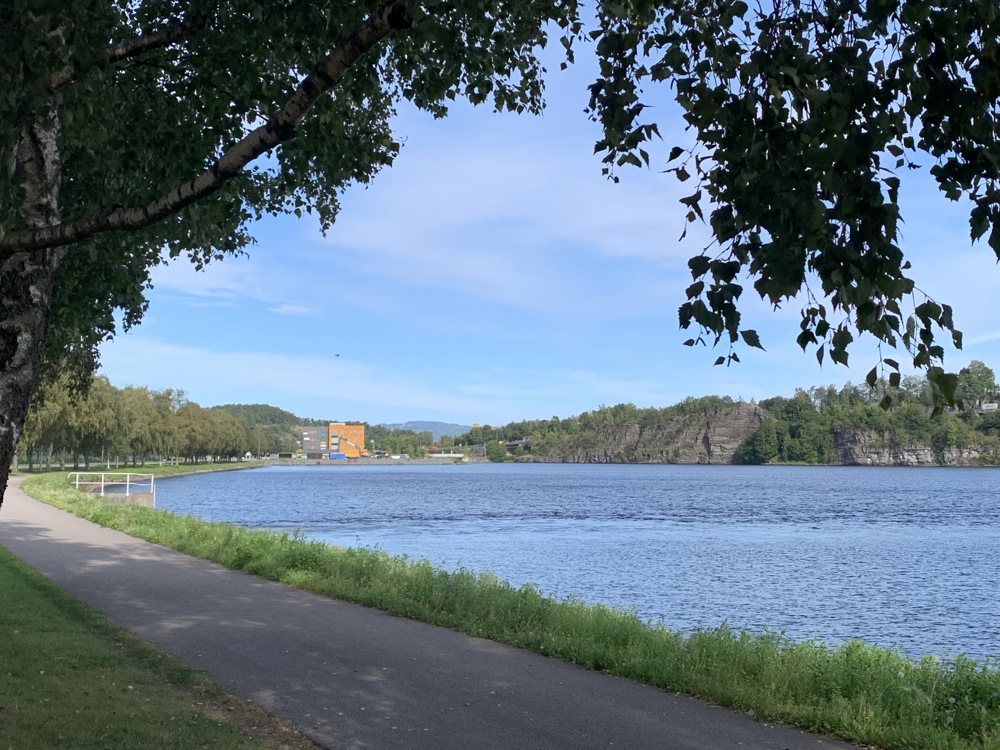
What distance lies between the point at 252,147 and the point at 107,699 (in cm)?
476

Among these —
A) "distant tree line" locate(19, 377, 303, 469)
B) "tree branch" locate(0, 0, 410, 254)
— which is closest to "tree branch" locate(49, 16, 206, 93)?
"tree branch" locate(0, 0, 410, 254)

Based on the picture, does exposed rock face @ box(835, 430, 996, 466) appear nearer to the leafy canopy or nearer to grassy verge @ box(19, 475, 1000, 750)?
grassy verge @ box(19, 475, 1000, 750)

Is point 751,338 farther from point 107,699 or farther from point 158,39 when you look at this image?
point 107,699

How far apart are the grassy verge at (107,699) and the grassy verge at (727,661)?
3815 mm

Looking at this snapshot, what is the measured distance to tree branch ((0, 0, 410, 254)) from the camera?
5.35m

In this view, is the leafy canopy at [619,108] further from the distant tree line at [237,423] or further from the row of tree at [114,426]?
the row of tree at [114,426]

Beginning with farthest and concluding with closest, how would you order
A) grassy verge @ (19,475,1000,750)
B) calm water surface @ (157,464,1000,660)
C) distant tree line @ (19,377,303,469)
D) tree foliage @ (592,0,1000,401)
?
distant tree line @ (19,377,303,469) → calm water surface @ (157,464,1000,660) → grassy verge @ (19,475,1000,750) → tree foliage @ (592,0,1000,401)

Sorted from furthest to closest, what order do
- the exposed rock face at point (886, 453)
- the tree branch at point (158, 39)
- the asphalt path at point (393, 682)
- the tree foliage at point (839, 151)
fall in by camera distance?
1. the exposed rock face at point (886, 453)
2. the asphalt path at point (393, 682)
3. the tree branch at point (158, 39)
4. the tree foliage at point (839, 151)

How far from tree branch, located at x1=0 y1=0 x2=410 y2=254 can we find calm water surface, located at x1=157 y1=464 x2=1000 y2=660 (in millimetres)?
14736

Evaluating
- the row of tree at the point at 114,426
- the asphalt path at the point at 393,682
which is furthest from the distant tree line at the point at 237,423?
the asphalt path at the point at 393,682

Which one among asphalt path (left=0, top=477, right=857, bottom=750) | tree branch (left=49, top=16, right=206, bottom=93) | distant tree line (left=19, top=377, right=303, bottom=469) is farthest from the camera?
distant tree line (left=19, top=377, right=303, bottom=469)

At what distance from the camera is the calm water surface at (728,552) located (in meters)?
20.0

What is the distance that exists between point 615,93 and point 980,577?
89.0 ft

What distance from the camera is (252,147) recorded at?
552 centimetres
